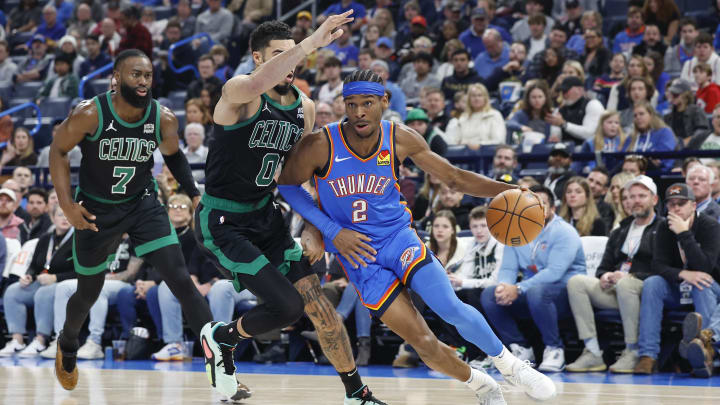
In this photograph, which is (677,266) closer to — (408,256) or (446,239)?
(446,239)

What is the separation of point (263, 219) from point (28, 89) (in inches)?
533

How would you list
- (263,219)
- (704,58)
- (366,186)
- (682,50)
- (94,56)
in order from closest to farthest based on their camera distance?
(366,186)
(263,219)
(704,58)
(682,50)
(94,56)

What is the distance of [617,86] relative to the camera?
1198 centimetres

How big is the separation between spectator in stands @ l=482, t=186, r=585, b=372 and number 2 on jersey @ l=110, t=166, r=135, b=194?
11.8 ft

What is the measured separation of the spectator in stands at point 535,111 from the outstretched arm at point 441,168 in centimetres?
595

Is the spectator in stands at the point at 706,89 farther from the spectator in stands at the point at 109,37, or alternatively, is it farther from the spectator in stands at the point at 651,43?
the spectator in stands at the point at 109,37

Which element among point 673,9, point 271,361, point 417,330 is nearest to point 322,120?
point 271,361

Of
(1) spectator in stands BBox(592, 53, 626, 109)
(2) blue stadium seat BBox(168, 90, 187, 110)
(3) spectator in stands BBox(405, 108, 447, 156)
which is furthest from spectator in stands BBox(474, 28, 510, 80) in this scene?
(2) blue stadium seat BBox(168, 90, 187, 110)

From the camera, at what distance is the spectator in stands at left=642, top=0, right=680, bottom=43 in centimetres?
1350

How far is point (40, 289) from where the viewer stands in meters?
10.8

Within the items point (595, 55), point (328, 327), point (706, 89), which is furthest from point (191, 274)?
point (706, 89)

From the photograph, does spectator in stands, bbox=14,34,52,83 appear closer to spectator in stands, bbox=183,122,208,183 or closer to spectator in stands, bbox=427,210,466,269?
spectator in stands, bbox=183,122,208,183

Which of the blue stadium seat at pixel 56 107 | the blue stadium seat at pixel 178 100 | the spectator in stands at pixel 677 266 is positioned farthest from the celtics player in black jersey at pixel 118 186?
the blue stadium seat at pixel 56 107

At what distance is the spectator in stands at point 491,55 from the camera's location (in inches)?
545
